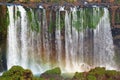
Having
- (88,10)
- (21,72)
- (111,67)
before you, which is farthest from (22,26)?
(21,72)

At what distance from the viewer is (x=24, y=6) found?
108 feet

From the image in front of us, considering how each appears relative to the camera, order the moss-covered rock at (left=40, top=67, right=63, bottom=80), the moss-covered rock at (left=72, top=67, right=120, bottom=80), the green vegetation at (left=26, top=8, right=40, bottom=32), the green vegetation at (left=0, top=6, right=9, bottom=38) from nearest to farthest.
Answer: the moss-covered rock at (left=72, top=67, right=120, bottom=80), the moss-covered rock at (left=40, top=67, right=63, bottom=80), the green vegetation at (left=0, top=6, right=9, bottom=38), the green vegetation at (left=26, top=8, right=40, bottom=32)

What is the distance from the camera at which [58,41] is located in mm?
32562

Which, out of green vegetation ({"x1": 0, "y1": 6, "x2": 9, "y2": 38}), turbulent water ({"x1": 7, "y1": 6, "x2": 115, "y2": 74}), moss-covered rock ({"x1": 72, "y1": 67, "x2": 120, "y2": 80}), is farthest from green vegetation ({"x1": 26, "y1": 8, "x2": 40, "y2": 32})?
moss-covered rock ({"x1": 72, "y1": 67, "x2": 120, "y2": 80})

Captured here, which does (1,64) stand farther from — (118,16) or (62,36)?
(118,16)

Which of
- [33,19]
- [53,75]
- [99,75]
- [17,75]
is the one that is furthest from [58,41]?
[17,75]

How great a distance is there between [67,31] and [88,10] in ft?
7.58

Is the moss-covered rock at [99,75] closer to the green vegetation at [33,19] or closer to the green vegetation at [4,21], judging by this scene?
the green vegetation at [33,19]

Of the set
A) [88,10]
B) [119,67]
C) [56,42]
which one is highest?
[88,10]

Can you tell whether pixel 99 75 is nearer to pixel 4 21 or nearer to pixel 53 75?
pixel 53 75

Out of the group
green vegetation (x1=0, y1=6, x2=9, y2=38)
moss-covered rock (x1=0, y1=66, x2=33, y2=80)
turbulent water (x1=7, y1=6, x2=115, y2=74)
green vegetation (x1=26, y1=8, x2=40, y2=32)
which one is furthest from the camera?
green vegetation (x1=26, y1=8, x2=40, y2=32)

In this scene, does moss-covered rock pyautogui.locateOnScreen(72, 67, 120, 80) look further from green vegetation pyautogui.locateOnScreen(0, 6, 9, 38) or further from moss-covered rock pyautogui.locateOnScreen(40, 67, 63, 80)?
green vegetation pyautogui.locateOnScreen(0, 6, 9, 38)

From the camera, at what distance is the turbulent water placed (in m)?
31.8

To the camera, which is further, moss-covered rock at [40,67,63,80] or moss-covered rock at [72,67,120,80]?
moss-covered rock at [40,67,63,80]
